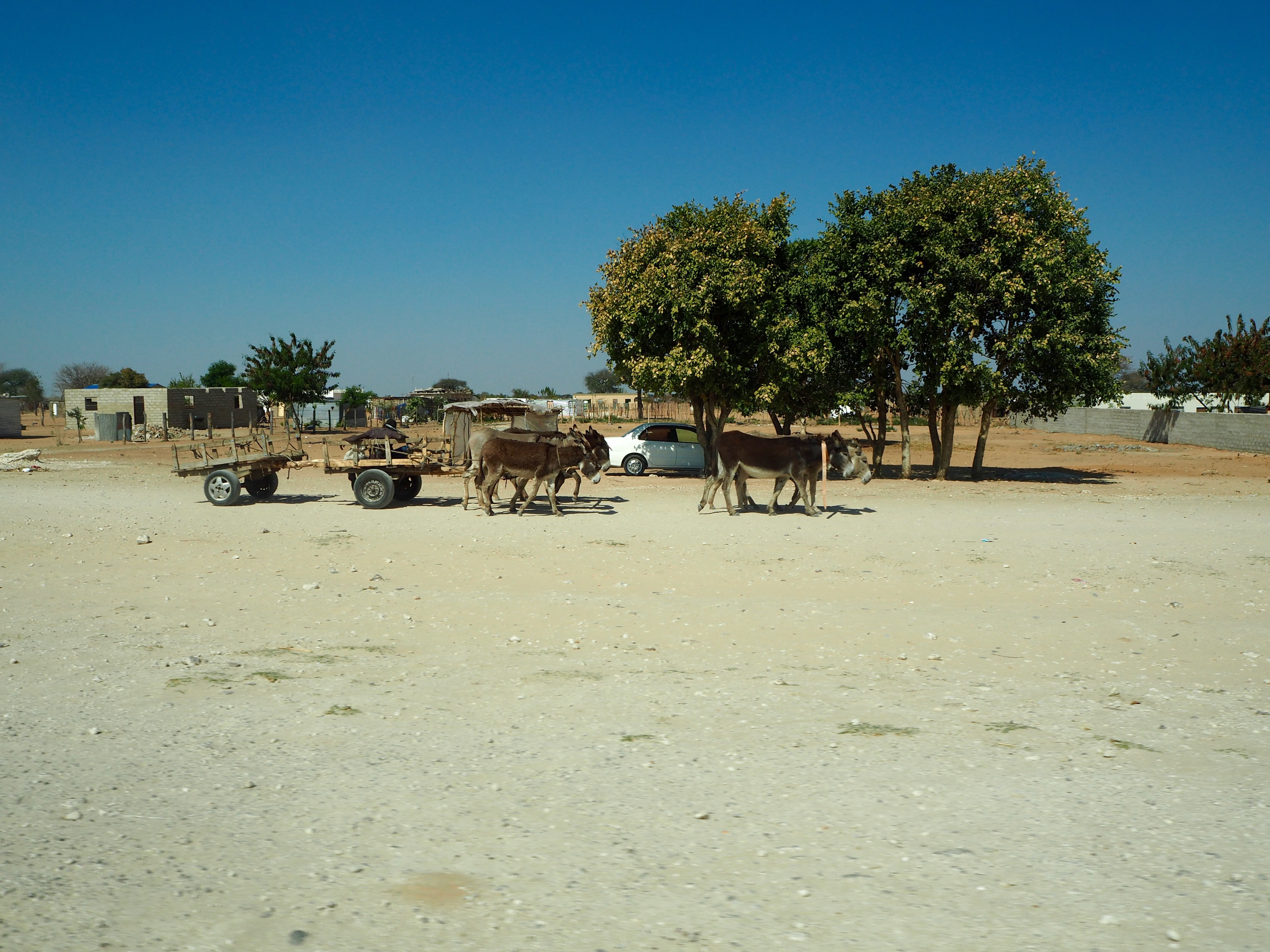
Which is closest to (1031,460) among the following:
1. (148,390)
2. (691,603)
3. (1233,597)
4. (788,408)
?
(788,408)

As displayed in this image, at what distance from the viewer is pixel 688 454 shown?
30.7m

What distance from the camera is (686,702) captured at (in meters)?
6.81

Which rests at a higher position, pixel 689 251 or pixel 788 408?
pixel 689 251

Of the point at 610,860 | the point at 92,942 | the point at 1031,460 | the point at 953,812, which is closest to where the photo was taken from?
the point at 92,942

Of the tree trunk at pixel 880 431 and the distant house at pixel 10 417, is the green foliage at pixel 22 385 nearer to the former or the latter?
the distant house at pixel 10 417

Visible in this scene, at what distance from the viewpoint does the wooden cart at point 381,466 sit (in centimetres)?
1972

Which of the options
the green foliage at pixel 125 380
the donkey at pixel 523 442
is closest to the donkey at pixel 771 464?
the donkey at pixel 523 442

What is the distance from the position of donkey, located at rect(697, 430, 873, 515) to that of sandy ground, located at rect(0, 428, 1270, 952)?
5.85 metres

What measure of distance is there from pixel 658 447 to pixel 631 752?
82.1 ft

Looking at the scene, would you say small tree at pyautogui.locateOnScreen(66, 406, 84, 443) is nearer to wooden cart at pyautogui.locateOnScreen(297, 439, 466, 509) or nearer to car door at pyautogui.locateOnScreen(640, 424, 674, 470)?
car door at pyautogui.locateOnScreen(640, 424, 674, 470)

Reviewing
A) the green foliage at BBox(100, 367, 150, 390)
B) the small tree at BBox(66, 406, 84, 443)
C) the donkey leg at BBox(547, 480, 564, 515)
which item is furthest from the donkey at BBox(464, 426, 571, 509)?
the green foliage at BBox(100, 367, 150, 390)

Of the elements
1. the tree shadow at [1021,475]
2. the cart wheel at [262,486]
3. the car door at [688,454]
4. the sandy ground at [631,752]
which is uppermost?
the car door at [688,454]

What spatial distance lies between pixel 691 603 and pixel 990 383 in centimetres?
1825

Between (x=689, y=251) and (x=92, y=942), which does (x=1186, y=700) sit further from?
(x=689, y=251)
